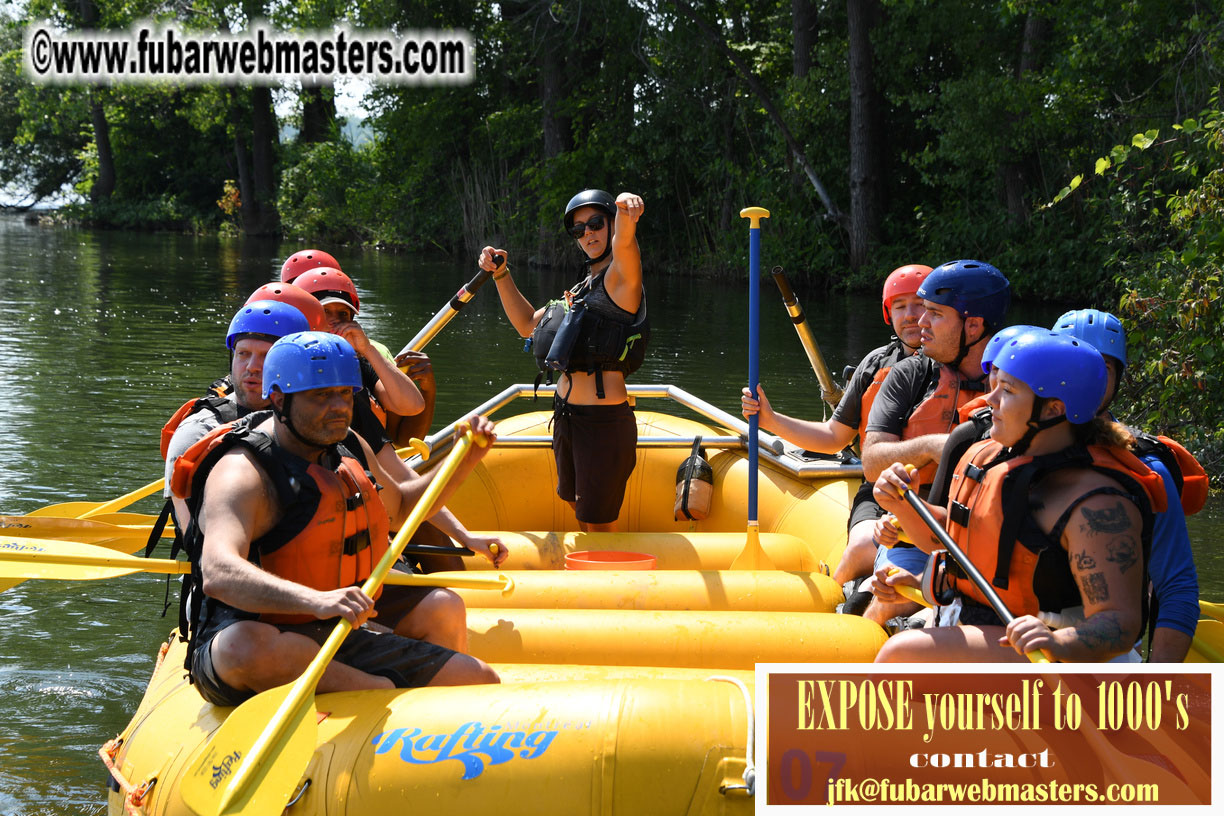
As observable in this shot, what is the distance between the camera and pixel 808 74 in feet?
57.4

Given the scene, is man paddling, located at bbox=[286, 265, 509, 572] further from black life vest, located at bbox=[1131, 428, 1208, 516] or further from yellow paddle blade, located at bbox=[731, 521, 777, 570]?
black life vest, located at bbox=[1131, 428, 1208, 516]

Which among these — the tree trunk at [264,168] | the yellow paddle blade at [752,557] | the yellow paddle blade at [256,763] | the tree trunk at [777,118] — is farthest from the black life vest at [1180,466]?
the tree trunk at [264,168]

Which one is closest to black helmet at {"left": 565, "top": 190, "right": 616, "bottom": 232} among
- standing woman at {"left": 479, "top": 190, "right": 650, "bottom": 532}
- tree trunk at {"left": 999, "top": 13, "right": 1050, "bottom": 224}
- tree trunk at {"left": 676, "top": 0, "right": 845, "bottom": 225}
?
standing woman at {"left": 479, "top": 190, "right": 650, "bottom": 532}

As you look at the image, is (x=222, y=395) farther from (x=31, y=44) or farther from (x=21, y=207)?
(x=21, y=207)

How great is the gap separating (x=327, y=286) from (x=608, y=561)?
1391 millimetres

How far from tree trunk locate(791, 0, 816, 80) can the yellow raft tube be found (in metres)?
13.6

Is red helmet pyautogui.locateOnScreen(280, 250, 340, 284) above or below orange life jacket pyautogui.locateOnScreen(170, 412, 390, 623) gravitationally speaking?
above

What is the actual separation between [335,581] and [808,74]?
1601 cm

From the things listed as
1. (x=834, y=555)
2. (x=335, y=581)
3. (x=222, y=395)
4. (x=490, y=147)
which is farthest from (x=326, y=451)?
(x=490, y=147)

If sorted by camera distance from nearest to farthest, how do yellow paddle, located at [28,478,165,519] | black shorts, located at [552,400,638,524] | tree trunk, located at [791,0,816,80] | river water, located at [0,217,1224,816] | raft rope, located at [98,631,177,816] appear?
raft rope, located at [98,631,177,816] → river water, located at [0,217,1224,816] → black shorts, located at [552,400,638,524] → yellow paddle, located at [28,478,165,519] → tree trunk, located at [791,0,816,80]

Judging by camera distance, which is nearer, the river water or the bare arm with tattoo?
the bare arm with tattoo

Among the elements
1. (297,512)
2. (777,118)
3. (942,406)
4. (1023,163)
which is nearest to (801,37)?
(777,118)

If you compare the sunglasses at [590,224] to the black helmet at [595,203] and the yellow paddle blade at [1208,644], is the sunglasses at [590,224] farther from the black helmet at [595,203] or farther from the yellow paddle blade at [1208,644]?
the yellow paddle blade at [1208,644]

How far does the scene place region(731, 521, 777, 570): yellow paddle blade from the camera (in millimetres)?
4285
